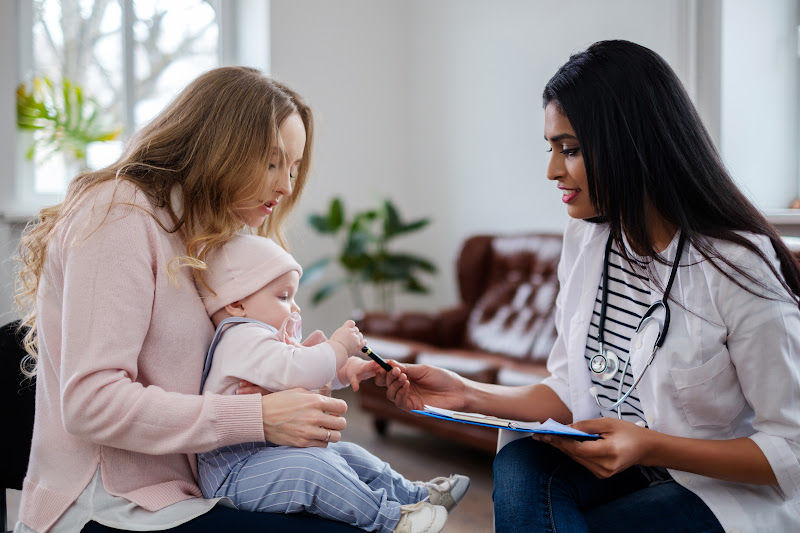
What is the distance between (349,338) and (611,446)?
515 mm

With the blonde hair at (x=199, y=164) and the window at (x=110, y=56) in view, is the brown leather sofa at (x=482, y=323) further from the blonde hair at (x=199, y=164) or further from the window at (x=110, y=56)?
the blonde hair at (x=199, y=164)

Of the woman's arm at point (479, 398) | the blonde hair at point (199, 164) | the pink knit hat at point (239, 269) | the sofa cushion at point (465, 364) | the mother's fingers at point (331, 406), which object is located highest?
the blonde hair at point (199, 164)

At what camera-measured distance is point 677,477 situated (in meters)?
1.37

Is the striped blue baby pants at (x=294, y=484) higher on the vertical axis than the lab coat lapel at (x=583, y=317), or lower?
lower

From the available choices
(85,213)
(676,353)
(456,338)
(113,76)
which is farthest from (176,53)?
(676,353)

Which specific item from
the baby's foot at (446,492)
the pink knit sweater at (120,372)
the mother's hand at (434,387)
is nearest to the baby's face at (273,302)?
the pink knit sweater at (120,372)

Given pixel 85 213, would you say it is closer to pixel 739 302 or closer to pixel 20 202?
pixel 739 302

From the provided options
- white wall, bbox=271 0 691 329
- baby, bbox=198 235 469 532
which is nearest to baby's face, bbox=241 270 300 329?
baby, bbox=198 235 469 532

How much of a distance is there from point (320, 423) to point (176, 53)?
4.10 metres

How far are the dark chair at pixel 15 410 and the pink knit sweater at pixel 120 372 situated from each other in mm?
203

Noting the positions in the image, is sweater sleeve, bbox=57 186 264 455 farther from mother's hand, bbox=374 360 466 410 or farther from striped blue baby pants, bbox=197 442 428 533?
mother's hand, bbox=374 360 466 410

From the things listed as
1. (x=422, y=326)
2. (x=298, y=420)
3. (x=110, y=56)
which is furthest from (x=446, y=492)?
(x=110, y=56)

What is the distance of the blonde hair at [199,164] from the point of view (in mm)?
1290

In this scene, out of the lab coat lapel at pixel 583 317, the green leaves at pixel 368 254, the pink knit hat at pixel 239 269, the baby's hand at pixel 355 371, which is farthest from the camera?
the green leaves at pixel 368 254
